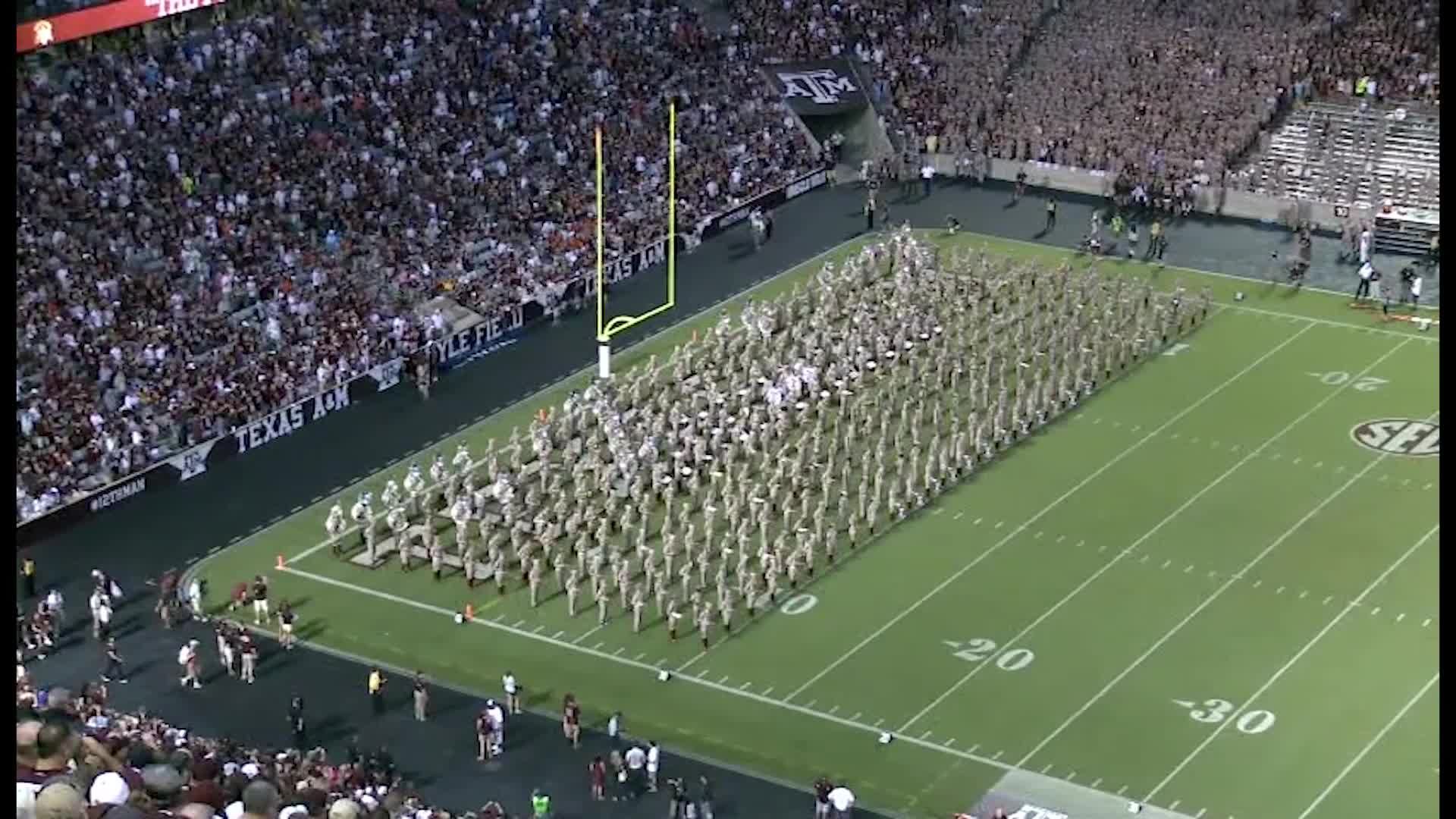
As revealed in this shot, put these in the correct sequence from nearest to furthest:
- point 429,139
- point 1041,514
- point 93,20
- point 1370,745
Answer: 1. point 1370,745
2. point 1041,514
3. point 93,20
4. point 429,139

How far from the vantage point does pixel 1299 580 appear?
29125 millimetres

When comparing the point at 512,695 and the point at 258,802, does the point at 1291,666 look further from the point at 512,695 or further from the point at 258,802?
the point at 258,802

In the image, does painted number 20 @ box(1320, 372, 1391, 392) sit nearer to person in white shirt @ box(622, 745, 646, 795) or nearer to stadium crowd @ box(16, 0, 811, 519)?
stadium crowd @ box(16, 0, 811, 519)

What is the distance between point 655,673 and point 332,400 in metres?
9.14

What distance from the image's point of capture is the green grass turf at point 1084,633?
982 inches

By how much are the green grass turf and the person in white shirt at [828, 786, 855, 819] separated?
520 millimetres

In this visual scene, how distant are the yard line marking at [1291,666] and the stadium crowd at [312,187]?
531 inches

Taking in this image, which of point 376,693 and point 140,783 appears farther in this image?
point 376,693

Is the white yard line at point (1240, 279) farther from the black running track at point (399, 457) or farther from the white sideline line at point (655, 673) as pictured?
the white sideline line at point (655, 673)

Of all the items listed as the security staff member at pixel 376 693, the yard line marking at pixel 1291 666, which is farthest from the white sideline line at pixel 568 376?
the yard line marking at pixel 1291 666

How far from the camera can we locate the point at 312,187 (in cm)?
3878

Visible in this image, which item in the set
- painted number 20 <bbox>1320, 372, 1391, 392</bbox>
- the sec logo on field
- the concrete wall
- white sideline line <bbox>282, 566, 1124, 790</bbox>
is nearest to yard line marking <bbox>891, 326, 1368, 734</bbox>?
painted number 20 <bbox>1320, 372, 1391, 392</bbox>

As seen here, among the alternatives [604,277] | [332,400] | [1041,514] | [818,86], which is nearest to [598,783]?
[1041,514]

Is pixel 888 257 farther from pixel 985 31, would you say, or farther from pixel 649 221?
pixel 985 31
